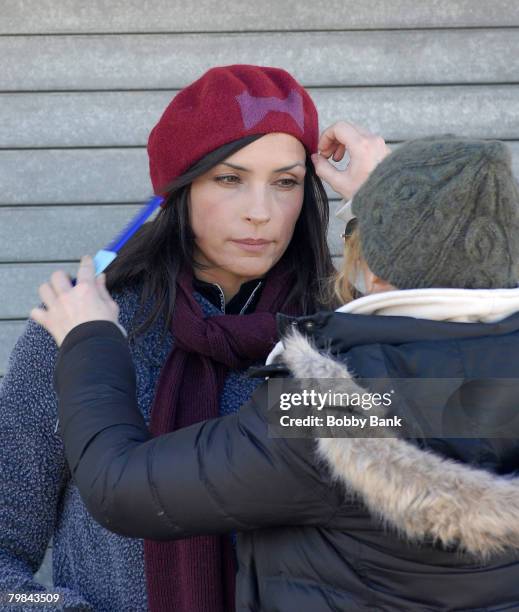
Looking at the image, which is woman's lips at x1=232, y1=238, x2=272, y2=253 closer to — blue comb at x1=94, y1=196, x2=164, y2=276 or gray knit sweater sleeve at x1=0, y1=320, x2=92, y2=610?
blue comb at x1=94, y1=196, x2=164, y2=276

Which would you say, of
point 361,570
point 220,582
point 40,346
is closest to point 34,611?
point 220,582

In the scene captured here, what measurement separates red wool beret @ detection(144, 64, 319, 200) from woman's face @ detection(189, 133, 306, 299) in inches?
1.7

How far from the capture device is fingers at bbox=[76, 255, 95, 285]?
1.70 meters

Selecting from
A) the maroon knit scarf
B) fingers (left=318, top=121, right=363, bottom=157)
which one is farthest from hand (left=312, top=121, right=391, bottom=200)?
the maroon knit scarf

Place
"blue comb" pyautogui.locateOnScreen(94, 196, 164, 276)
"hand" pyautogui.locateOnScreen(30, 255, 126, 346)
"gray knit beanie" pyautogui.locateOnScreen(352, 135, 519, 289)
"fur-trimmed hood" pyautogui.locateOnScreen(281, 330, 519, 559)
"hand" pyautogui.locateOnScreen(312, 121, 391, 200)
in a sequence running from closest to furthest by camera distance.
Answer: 1. "fur-trimmed hood" pyautogui.locateOnScreen(281, 330, 519, 559)
2. "gray knit beanie" pyautogui.locateOnScreen(352, 135, 519, 289)
3. "hand" pyautogui.locateOnScreen(30, 255, 126, 346)
4. "blue comb" pyautogui.locateOnScreen(94, 196, 164, 276)
5. "hand" pyautogui.locateOnScreen(312, 121, 391, 200)

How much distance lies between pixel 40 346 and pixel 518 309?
106cm

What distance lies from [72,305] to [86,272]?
0.12 m

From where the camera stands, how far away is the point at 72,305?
63.9 inches

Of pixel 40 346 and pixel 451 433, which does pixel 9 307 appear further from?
pixel 451 433

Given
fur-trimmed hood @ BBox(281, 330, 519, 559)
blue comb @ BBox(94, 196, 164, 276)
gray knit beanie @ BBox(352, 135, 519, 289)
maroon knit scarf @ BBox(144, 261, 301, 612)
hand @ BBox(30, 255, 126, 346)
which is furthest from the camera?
maroon knit scarf @ BBox(144, 261, 301, 612)

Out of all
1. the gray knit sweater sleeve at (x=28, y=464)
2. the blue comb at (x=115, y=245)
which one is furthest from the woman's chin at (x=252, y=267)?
the gray knit sweater sleeve at (x=28, y=464)

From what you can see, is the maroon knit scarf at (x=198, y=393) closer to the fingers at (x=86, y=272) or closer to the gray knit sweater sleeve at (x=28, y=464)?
the gray knit sweater sleeve at (x=28, y=464)

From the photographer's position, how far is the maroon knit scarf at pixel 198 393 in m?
1.94

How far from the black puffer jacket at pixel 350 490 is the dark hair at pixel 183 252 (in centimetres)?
76
